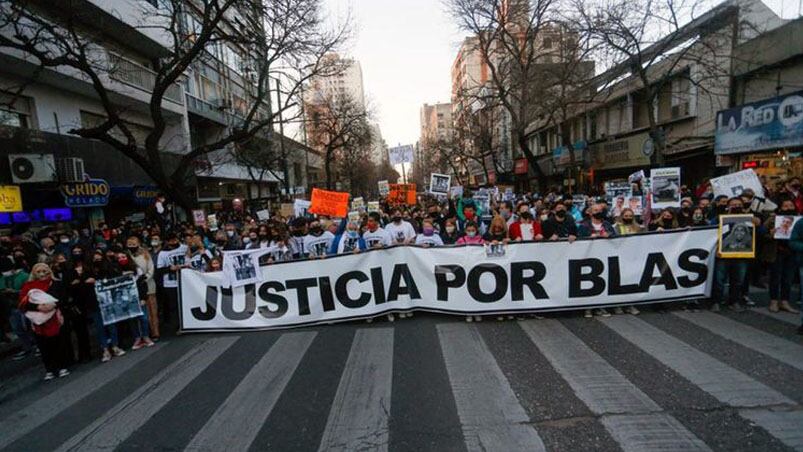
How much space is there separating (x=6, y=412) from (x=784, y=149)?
18.9m

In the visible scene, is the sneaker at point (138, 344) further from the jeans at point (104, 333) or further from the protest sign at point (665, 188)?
the protest sign at point (665, 188)

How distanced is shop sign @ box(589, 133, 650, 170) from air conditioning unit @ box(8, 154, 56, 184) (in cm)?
2614

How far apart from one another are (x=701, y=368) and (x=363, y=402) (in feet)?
11.8

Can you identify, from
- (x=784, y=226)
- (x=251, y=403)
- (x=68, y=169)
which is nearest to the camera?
(x=251, y=403)

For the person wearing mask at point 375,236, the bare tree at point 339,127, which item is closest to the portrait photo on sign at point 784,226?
the person wearing mask at point 375,236

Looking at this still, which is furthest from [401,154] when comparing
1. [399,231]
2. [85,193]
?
[85,193]

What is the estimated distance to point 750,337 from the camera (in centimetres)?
489

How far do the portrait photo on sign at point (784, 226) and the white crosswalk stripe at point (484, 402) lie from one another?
467cm

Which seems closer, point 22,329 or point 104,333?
point 104,333

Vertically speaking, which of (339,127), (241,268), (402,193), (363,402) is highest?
(339,127)

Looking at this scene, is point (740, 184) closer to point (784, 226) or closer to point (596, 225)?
point (784, 226)

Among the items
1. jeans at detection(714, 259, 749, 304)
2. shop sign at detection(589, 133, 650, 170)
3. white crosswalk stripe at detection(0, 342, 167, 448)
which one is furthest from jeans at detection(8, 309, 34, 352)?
shop sign at detection(589, 133, 650, 170)

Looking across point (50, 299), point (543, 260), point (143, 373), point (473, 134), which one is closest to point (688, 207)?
point (543, 260)

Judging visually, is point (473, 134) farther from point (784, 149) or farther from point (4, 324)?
point (4, 324)
